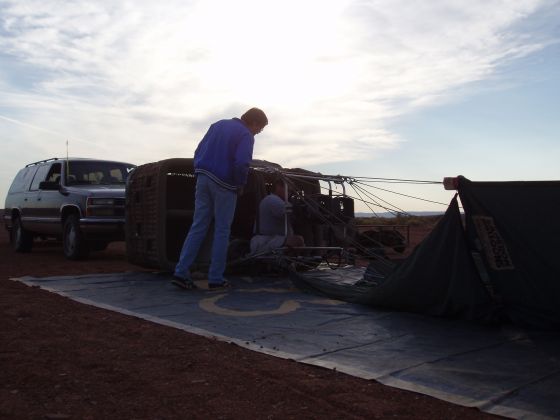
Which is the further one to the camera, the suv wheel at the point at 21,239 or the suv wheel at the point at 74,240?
the suv wheel at the point at 21,239

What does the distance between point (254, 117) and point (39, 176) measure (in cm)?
711

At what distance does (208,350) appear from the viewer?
344 cm

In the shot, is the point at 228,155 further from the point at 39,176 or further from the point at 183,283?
the point at 39,176

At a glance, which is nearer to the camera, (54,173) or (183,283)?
(183,283)

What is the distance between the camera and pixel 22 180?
12523 mm

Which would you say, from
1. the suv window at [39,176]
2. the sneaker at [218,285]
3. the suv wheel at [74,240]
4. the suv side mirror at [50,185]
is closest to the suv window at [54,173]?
the suv window at [39,176]

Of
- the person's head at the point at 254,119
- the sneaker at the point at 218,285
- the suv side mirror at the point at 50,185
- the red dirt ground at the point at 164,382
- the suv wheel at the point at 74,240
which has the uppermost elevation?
the person's head at the point at 254,119

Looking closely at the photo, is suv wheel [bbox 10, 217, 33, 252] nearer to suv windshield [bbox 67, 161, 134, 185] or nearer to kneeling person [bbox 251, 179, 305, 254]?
suv windshield [bbox 67, 161, 134, 185]

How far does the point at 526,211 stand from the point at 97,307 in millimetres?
3569

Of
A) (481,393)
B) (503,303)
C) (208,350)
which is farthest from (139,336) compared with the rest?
(503,303)

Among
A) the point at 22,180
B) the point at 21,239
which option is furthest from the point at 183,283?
the point at 22,180

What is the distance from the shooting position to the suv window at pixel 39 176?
11125mm

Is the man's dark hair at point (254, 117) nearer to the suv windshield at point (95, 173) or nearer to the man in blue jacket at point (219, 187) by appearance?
the man in blue jacket at point (219, 187)

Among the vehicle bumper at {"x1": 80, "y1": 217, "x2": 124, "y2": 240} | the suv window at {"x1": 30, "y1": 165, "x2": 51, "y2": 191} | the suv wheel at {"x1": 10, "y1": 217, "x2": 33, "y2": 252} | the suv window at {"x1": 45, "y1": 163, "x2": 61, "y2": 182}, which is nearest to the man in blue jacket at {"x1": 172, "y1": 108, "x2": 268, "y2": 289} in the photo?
the vehicle bumper at {"x1": 80, "y1": 217, "x2": 124, "y2": 240}
